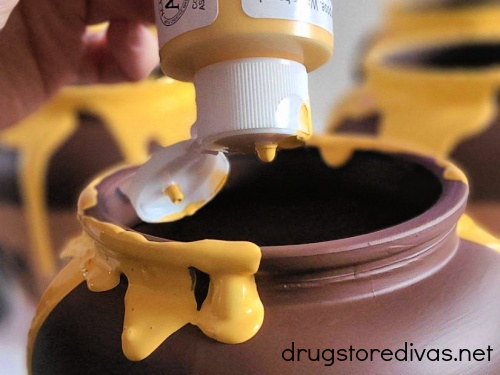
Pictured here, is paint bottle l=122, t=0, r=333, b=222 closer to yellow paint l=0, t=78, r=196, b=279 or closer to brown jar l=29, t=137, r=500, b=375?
brown jar l=29, t=137, r=500, b=375

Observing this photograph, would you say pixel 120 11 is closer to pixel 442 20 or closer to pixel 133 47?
pixel 133 47

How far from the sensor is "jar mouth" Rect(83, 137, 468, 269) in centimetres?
56

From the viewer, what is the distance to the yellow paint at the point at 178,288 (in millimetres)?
410

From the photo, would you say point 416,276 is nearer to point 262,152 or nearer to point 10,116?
point 262,152

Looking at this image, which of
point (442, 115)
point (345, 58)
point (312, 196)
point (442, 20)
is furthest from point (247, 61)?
point (345, 58)

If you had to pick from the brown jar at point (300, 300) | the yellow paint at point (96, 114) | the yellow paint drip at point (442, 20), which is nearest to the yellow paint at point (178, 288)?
the brown jar at point (300, 300)

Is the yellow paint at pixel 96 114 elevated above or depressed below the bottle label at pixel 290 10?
below

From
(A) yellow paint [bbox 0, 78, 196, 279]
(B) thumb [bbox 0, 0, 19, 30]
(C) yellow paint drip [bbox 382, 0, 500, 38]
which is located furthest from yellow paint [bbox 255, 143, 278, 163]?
(C) yellow paint drip [bbox 382, 0, 500, 38]

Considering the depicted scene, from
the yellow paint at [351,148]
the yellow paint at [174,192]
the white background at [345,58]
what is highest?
the yellow paint at [174,192]

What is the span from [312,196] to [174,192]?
6.6 inches

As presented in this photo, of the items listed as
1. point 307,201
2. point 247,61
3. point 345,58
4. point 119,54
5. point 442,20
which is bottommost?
point 345,58

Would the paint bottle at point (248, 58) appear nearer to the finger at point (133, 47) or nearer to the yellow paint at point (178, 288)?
the yellow paint at point (178, 288)

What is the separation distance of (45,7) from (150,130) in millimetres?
291

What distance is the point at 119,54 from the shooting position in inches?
28.5
